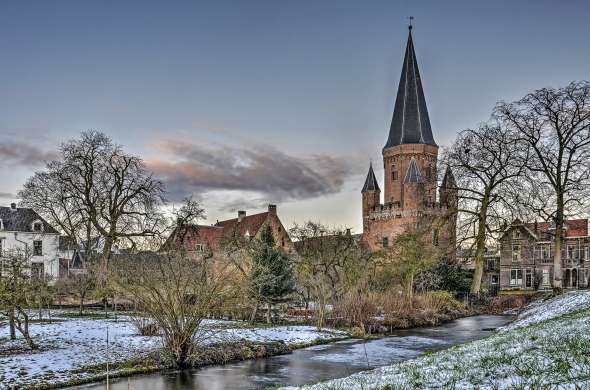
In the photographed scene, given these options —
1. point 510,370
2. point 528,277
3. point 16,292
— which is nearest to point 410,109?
point 528,277

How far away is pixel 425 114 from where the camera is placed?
6259 cm

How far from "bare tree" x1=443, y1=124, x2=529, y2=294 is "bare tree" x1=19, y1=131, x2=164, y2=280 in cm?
1965

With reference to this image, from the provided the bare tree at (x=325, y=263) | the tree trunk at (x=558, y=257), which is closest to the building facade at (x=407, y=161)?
the bare tree at (x=325, y=263)

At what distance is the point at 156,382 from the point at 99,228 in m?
21.6

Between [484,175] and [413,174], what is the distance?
2671 cm

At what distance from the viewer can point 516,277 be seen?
56625 mm

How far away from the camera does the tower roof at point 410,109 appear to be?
60375 mm

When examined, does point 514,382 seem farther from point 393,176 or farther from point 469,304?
point 393,176

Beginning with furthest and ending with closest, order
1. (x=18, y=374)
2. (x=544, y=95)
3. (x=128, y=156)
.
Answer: (x=128, y=156) → (x=544, y=95) → (x=18, y=374)

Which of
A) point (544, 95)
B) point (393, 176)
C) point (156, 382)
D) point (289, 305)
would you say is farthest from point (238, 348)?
point (393, 176)

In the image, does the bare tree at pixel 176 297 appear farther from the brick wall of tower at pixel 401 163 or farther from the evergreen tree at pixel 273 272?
the brick wall of tower at pixel 401 163

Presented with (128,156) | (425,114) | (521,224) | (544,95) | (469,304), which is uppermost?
(425,114)

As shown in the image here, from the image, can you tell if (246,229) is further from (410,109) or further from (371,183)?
(410,109)

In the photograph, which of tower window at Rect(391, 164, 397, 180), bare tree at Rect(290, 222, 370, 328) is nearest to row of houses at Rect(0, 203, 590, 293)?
bare tree at Rect(290, 222, 370, 328)
